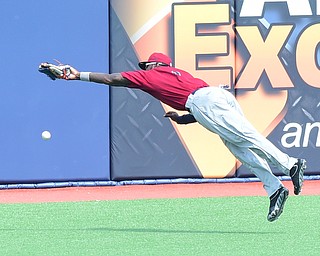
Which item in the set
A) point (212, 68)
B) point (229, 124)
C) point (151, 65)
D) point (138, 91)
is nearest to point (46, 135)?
point (138, 91)

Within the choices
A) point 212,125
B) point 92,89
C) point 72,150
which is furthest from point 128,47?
point 212,125

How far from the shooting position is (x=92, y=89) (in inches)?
539

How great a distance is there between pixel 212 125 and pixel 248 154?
47 cm

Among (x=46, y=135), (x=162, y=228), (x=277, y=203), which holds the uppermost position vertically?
(x=46, y=135)

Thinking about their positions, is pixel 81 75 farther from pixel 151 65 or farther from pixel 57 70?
pixel 151 65

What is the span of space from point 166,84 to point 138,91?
4219 mm

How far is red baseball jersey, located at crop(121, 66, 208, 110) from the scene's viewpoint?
9.54 m

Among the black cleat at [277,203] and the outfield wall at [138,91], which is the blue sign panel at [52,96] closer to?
the outfield wall at [138,91]

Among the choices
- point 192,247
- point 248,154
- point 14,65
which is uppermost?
point 14,65

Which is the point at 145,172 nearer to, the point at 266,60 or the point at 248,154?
the point at 266,60

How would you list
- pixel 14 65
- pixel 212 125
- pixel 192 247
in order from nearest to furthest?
pixel 192 247 < pixel 212 125 < pixel 14 65

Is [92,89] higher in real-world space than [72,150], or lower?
higher

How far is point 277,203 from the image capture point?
934 cm

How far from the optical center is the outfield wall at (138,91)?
44.5 ft
